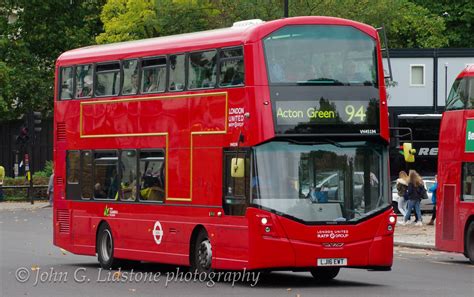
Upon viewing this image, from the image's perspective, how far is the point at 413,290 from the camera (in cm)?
1989

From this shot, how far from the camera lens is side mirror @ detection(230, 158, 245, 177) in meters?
20.4

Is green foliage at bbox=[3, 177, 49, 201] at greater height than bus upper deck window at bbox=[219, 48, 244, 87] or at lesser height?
lesser

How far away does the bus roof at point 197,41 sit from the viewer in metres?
20.4

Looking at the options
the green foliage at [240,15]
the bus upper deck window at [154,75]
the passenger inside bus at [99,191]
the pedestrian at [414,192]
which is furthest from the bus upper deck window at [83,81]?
the green foliage at [240,15]

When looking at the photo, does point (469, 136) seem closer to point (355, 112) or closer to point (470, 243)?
point (470, 243)

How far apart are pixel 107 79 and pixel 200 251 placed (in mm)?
4892

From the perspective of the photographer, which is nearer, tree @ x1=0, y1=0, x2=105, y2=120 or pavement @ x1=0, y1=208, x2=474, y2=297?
pavement @ x1=0, y1=208, x2=474, y2=297

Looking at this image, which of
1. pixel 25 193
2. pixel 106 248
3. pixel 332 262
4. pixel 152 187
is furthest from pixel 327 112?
pixel 25 193

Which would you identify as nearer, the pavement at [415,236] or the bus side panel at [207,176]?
the bus side panel at [207,176]

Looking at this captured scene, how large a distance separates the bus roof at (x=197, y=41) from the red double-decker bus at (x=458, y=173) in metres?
7.76

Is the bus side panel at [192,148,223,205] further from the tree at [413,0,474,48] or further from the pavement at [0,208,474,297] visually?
the tree at [413,0,474,48]

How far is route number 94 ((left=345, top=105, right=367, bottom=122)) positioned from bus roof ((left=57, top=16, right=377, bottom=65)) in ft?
4.09

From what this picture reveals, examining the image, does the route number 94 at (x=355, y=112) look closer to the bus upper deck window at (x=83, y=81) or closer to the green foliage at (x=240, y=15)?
the bus upper deck window at (x=83, y=81)

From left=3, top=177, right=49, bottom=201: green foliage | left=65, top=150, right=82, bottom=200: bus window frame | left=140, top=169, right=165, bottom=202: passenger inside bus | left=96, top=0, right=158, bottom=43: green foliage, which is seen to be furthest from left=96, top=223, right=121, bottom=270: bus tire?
left=3, top=177, right=49, bottom=201: green foliage
